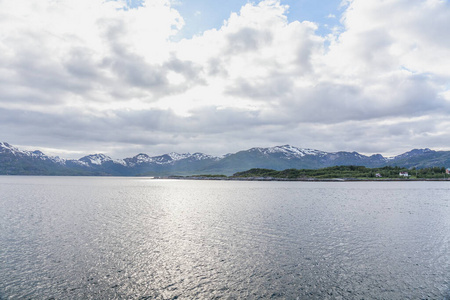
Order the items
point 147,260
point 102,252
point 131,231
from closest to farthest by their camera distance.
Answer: point 147,260
point 102,252
point 131,231

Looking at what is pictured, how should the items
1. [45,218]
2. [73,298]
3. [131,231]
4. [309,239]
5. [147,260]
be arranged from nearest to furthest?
[73,298], [147,260], [309,239], [131,231], [45,218]

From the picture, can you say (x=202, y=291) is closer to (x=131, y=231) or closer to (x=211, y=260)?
(x=211, y=260)

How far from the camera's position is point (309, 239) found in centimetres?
3891

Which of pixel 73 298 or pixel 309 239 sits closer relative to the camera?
pixel 73 298

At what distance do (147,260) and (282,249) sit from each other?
54.9ft

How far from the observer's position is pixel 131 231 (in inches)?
1761

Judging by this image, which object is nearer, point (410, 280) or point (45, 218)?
point (410, 280)

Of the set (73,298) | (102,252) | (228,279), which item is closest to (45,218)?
(102,252)

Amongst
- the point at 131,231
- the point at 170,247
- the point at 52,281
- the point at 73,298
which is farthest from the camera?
the point at 131,231

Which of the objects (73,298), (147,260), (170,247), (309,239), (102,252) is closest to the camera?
(73,298)

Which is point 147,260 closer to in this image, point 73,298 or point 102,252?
point 102,252

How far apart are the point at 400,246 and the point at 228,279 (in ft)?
85.9

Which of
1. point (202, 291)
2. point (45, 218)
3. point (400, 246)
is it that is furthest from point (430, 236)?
point (45, 218)

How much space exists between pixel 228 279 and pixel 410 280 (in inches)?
674
